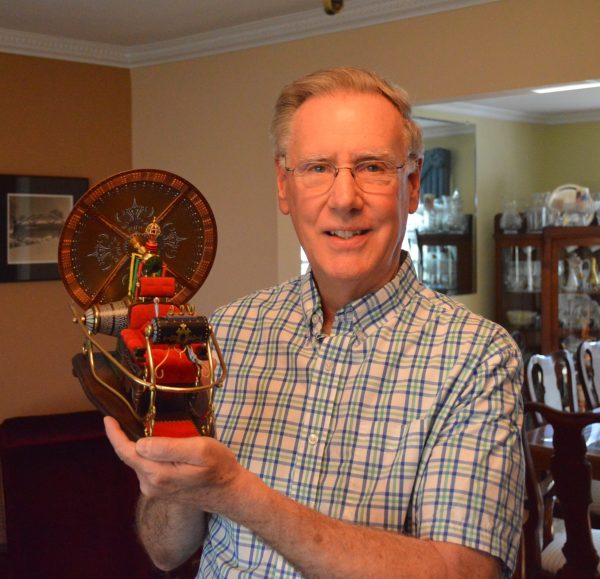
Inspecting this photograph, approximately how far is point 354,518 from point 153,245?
473mm

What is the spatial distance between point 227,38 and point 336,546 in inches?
128

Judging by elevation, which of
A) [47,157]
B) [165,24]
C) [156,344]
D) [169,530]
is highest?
[165,24]

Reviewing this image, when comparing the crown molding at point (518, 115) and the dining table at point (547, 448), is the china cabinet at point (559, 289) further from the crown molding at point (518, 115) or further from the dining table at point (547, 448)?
the dining table at point (547, 448)

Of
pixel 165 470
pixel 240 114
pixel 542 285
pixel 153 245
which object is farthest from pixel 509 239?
pixel 165 470

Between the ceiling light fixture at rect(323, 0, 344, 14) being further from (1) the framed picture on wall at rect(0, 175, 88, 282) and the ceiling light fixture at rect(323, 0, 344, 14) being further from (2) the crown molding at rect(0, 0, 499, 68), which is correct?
(1) the framed picture on wall at rect(0, 175, 88, 282)

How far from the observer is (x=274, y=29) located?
12.0ft

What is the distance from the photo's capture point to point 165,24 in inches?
146

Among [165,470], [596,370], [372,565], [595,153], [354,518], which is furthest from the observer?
[595,153]

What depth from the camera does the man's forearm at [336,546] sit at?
88cm

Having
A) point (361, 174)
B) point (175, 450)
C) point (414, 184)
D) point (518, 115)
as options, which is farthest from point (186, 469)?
point (518, 115)

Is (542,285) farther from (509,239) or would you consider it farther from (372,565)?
(372,565)

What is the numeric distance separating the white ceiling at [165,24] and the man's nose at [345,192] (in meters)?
2.26

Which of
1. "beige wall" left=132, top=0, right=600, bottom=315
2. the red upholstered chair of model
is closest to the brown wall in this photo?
"beige wall" left=132, top=0, right=600, bottom=315

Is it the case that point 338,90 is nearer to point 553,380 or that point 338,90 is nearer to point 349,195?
point 349,195
